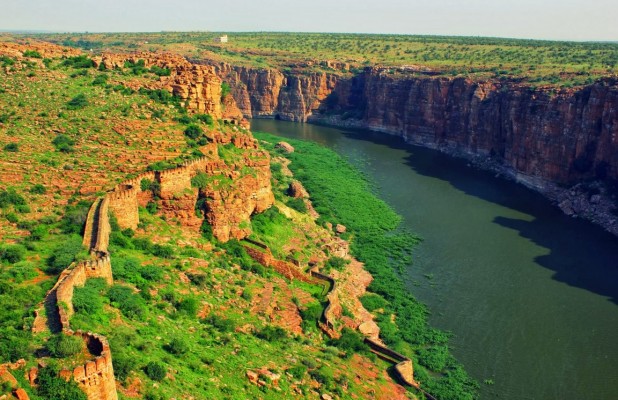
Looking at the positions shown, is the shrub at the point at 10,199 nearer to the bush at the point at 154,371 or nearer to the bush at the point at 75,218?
the bush at the point at 75,218

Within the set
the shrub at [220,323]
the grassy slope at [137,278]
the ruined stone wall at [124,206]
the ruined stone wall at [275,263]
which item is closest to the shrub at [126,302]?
the grassy slope at [137,278]

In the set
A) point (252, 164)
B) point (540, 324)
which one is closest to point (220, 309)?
point (252, 164)

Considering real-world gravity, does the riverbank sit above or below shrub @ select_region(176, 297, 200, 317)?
below

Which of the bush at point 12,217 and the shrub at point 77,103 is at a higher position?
the shrub at point 77,103

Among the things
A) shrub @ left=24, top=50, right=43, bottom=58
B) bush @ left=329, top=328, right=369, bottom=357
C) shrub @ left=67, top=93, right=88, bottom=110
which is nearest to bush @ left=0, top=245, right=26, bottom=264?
bush @ left=329, top=328, right=369, bottom=357

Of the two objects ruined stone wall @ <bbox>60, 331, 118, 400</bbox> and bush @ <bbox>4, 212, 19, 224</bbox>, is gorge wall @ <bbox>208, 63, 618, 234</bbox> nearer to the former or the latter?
bush @ <bbox>4, 212, 19, 224</bbox>

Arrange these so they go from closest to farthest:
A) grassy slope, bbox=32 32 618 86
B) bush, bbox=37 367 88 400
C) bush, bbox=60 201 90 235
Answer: bush, bbox=37 367 88 400
bush, bbox=60 201 90 235
grassy slope, bbox=32 32 618 86

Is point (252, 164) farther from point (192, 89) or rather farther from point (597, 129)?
point (597, 129)
